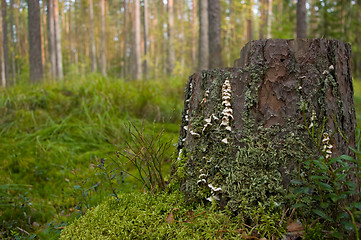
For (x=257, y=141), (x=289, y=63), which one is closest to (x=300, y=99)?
(x=289, y=63)

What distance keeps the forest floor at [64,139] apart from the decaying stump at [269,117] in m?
0.54

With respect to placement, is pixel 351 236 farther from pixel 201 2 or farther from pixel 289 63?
pixel 201 2

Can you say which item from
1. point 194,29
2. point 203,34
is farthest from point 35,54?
point 194,29

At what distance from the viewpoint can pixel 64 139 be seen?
11.9ft

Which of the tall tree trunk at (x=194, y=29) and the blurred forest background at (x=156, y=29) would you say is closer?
the blurred forest background at (x=156, y=29)

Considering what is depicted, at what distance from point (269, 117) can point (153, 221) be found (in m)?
0.99

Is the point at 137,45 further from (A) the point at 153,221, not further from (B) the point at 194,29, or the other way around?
(B) the point at 194,29

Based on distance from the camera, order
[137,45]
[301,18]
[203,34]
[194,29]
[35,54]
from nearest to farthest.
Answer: [35,54]
[301,18]
[203,34]
[137,45]
[194,29]

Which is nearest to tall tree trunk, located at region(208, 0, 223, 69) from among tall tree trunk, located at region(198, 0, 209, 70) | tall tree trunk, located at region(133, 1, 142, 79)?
tall tree trunk, located at region(198, 0, 209, 70)

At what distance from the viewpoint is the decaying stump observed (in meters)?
1.48

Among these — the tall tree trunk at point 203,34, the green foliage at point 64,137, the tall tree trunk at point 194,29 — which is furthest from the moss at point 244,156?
the tall tree trunk at point 194,29

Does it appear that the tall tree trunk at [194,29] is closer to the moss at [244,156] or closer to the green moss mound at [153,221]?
the moss at [244,156]

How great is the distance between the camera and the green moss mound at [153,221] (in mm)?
1385

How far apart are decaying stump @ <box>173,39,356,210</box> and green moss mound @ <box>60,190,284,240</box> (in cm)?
12
